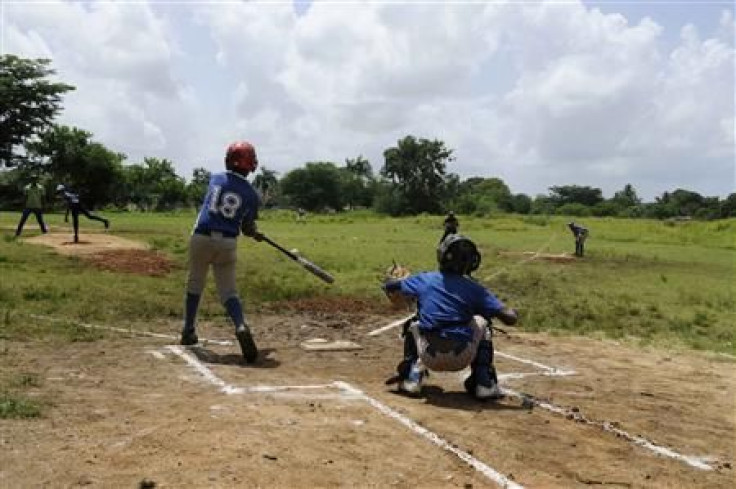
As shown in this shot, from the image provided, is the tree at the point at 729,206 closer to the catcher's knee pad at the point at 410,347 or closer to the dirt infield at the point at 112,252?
the dirt infield at the point at 112,252

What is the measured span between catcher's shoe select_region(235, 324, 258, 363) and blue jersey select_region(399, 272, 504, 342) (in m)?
1.91

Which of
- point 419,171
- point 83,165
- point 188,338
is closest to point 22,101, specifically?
point 83,165

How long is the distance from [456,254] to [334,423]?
1.91 metres

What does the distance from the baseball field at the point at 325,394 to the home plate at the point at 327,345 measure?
35 mm

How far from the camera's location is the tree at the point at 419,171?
108 m

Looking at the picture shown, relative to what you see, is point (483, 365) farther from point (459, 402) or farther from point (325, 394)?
point (325, 394)

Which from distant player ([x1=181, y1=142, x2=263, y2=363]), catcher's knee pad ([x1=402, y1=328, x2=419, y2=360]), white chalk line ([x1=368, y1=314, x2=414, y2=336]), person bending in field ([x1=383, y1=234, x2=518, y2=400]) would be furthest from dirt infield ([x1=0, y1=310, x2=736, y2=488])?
white chalk line ([x1=368, y1=314, x2=414, y2=336])

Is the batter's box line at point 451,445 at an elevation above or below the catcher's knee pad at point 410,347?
below

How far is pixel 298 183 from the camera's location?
127 meters

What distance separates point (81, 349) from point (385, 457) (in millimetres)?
4436

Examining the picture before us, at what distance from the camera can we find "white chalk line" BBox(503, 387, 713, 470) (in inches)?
215

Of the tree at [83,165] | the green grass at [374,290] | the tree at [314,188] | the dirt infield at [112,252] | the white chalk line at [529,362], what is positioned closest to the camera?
the white chalk line at [529,362]

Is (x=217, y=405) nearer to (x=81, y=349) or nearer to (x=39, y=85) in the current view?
(x=81, y=349)

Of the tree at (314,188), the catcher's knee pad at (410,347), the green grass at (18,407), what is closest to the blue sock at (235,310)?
the catcher's knee pad at (410,347)
